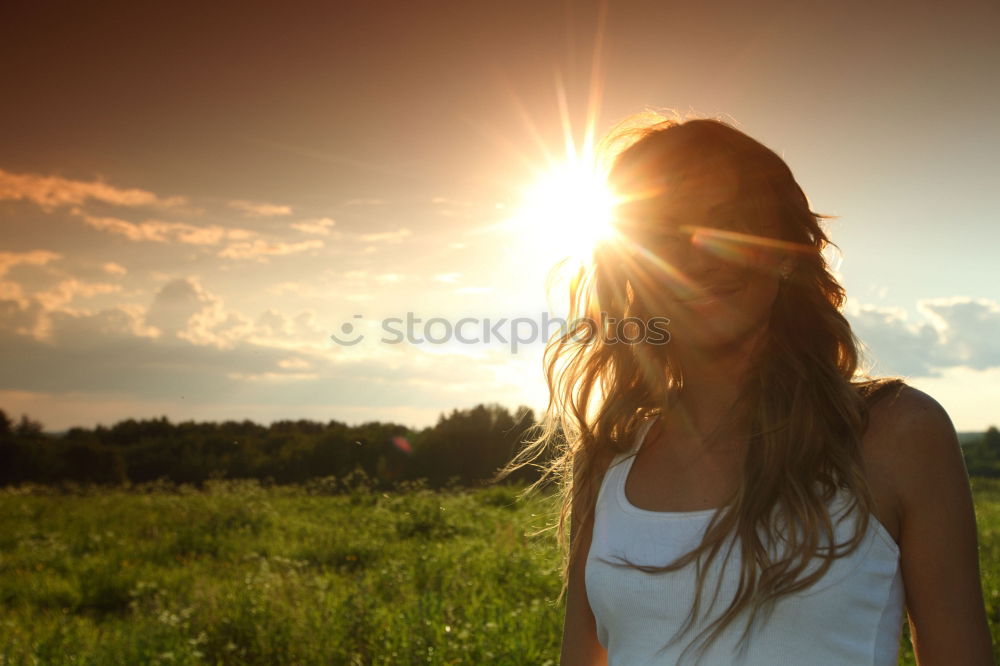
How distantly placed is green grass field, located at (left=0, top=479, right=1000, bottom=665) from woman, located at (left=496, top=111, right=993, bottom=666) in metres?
0.47

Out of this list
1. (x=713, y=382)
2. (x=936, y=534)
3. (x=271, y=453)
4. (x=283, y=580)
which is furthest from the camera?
(x=271, y=453)

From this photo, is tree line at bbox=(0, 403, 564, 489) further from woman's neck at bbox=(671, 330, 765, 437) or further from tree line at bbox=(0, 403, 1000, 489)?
woman's neck at bbox=(671, 330, 765, 437)

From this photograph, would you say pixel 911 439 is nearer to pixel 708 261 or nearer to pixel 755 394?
pixel 755 394

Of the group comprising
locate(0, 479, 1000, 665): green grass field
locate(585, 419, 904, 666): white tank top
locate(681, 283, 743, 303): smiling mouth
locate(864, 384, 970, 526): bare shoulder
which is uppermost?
locate(681, 283, 743, 303): smiling mouth

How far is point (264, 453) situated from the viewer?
Result: 17844 millimetres

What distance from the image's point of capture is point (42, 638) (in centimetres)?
556

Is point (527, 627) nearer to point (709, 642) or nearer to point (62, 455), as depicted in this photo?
point (709, 642)

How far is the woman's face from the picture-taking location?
6.09 ft

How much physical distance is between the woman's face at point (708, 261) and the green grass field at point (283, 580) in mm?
821

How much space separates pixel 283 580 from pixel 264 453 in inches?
475

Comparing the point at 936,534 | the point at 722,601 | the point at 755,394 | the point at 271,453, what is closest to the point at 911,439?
the point at 936,534

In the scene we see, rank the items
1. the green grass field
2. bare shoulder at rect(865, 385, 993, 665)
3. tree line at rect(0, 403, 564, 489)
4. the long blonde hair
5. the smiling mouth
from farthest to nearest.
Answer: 1. tree line at rect(0, 403, 564, 489)
2. the green grass field
3. the smiling mouth
4. the long blonde hair
5. bare shoulder at rect(865, 385, 993, 665)

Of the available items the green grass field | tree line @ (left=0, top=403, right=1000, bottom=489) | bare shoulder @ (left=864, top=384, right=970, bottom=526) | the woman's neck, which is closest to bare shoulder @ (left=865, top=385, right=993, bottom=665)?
bare shoulder @ (left=864, top=384, right=970, bottom=526)

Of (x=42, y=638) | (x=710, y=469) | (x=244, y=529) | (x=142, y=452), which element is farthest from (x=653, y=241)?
(x=142, y=452)
